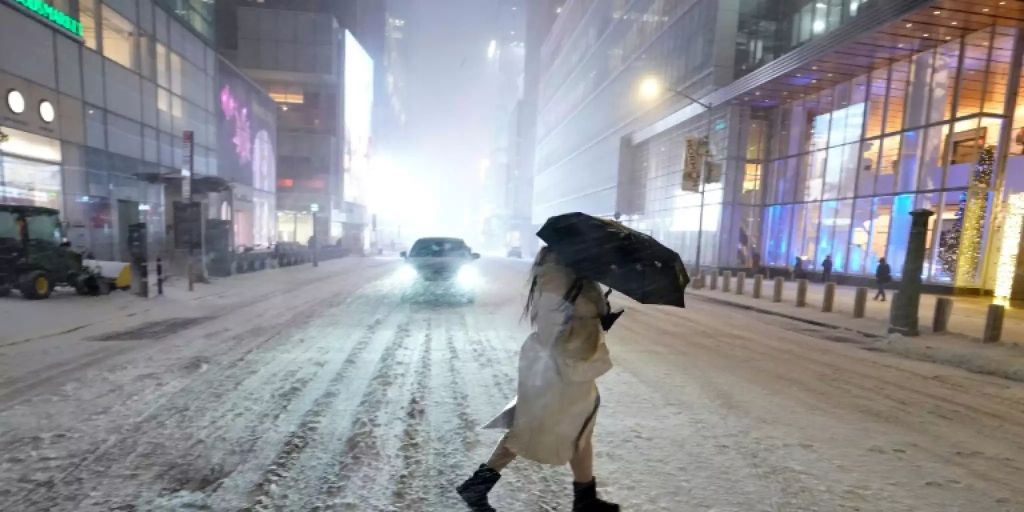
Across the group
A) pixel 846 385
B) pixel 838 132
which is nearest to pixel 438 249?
pixel 846 385

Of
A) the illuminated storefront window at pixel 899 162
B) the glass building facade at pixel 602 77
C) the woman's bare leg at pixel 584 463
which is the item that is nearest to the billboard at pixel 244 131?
the glass building facade at pixel 602 77

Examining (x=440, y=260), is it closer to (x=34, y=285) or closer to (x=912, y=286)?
(x=34, y=285)

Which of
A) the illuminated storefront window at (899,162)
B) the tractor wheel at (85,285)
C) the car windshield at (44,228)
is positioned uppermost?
the illuminated storefront window at (899,162)

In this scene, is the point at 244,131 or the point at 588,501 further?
the point at 244,131

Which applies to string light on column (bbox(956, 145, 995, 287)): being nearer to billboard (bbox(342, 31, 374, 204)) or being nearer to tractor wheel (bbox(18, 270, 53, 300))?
tractor wheel (bbox(18, 270, 53, 300))

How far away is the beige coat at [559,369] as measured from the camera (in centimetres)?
256

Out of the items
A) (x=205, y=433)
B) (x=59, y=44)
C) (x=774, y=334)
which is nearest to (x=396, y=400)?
(x=205, y=433)

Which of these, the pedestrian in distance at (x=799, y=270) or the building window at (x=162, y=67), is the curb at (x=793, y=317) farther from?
the building window at (x=162, y=67)

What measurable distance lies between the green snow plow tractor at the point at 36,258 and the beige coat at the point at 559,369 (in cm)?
1387

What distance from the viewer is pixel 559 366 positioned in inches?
102

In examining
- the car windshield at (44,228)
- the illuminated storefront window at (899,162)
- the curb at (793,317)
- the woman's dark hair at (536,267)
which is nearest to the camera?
the woman's dark hair at (536,267)

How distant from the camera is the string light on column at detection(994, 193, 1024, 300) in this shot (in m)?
16.7

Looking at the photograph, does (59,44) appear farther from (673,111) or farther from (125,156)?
(673,111)

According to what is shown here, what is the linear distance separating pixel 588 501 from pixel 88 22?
24.9m
